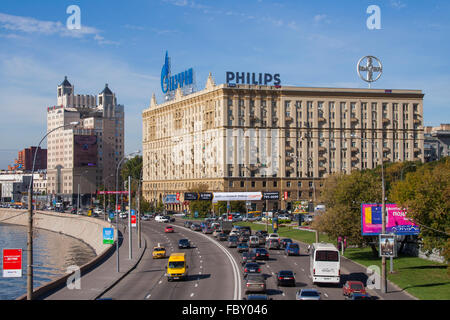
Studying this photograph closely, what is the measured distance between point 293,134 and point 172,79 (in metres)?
43.7

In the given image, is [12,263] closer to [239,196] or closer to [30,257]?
[30,257]

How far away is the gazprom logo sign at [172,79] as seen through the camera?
15962 cm

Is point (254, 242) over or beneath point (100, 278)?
beneath

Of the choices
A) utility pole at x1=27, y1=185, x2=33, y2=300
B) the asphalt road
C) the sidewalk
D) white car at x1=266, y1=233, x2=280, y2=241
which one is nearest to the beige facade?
white car at x1=266, y1=233, x2=280, y2=241

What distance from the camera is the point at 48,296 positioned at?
37188 millimetres

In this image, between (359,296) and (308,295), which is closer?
(308,295)

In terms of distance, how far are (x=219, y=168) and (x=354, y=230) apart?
8845 centimetres

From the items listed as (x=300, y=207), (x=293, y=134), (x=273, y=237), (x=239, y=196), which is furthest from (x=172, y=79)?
(x=273, y=237)

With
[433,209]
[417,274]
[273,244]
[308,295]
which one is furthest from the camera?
[273,244]

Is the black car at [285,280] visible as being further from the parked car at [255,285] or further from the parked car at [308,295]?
the parked car at [308,295]

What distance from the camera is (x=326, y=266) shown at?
40.7 meters
